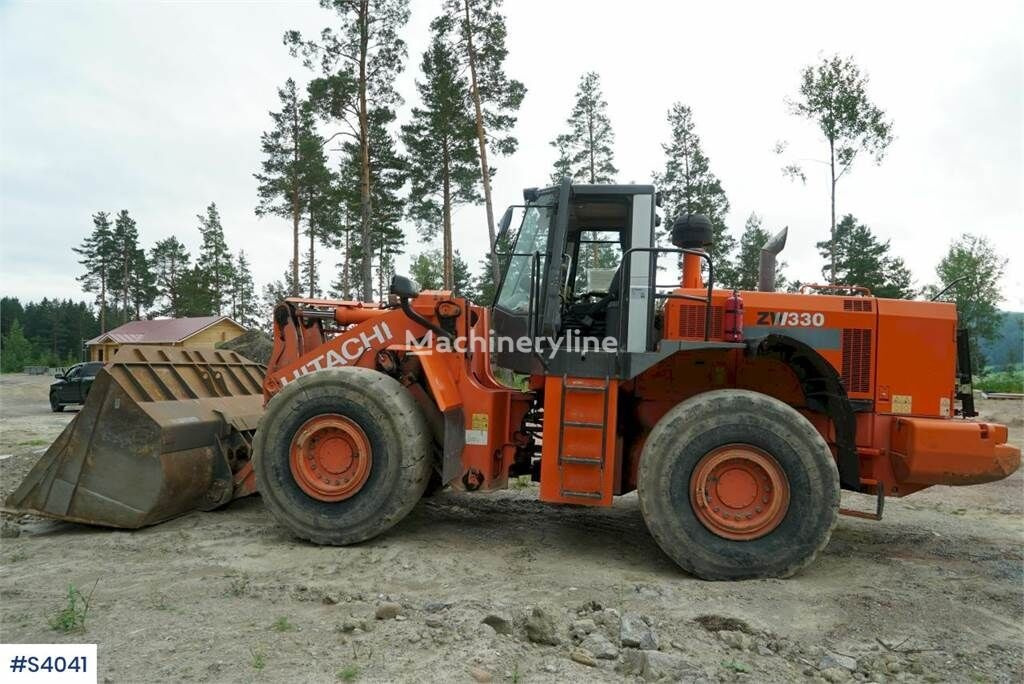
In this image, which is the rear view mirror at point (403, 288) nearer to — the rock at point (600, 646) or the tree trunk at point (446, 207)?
the rock at point (600, 646)

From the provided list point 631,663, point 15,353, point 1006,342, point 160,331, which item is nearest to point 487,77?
point 631,663

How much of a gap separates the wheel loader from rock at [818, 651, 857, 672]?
41.2 inches

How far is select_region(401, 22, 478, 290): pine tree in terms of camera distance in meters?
18.8

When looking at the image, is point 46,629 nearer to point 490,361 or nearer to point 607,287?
point 490,361

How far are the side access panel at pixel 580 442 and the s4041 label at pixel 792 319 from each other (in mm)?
1248

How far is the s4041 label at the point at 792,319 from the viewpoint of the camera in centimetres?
493

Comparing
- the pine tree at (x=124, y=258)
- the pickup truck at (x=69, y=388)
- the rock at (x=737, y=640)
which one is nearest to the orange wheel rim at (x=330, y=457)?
the rock at (x=737, y=640)

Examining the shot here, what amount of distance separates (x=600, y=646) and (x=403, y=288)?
321 cm

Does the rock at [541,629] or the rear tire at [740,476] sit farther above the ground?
the rear tire at [740,476]

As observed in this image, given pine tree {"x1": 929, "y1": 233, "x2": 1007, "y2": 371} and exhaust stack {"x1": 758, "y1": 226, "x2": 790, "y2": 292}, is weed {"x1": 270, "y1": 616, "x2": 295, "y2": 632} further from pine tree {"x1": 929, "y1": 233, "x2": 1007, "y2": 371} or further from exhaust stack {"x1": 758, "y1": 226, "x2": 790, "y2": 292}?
pine tree {"x1": 929, "y1": 233, "x2": 1007, "y2": 371}

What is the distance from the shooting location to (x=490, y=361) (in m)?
5.59

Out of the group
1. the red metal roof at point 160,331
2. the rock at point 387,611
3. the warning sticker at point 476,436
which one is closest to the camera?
the rock at point 387,611

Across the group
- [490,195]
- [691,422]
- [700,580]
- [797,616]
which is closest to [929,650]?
[797,616]

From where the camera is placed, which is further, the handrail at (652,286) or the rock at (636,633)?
the handrail at (652,286)
